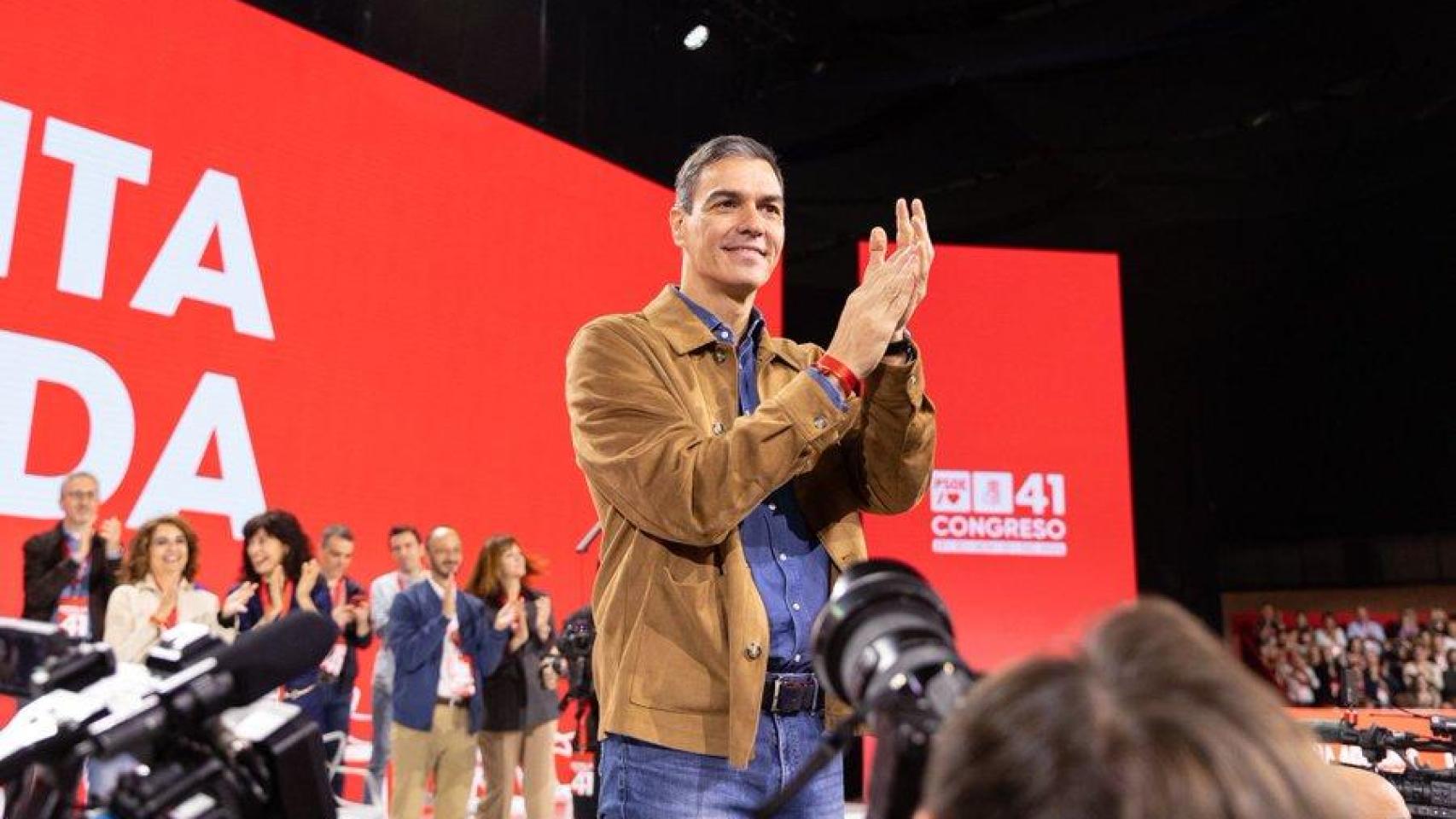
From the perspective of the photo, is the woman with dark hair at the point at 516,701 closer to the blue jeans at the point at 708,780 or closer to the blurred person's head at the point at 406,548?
the blurred person's head at the point at 406,548

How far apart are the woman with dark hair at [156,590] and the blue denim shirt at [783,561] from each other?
3.39 meters

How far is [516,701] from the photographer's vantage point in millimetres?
5785

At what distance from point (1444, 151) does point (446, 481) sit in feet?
32.9

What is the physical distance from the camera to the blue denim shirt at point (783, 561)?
150cm

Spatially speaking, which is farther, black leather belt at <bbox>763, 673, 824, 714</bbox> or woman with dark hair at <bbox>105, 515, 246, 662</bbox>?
woman with dark hair at <bbox>105, 515, 246, 662</bbox>

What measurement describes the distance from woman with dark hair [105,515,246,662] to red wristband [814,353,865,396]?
3.63 metres

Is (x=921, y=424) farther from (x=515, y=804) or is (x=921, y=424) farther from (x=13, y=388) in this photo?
(x=515, y=804)

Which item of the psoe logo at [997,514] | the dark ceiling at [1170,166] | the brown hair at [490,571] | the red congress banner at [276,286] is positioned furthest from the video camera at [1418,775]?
the dark ceiling at [1170,166]

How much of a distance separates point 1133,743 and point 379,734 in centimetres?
590

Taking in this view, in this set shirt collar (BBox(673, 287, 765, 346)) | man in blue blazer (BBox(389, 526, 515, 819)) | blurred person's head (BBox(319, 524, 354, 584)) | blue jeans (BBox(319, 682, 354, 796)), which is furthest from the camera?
blurred person's head (BBox(319, 524, 354, 584))

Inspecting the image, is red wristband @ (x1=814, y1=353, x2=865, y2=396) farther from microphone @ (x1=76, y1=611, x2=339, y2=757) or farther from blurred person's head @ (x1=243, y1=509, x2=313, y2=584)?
blurred person's head @ (x1=243, y1=509, x2=313, y2=584)

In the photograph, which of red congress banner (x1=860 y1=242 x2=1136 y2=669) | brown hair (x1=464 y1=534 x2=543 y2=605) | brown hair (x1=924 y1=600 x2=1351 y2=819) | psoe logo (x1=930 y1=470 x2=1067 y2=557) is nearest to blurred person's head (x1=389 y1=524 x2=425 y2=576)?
brown hair (x1=464 y1=534 x2=543 y2=605)

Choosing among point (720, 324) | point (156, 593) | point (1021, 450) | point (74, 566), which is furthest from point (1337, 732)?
point (1021, 450)

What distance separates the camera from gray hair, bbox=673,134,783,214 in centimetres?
173
